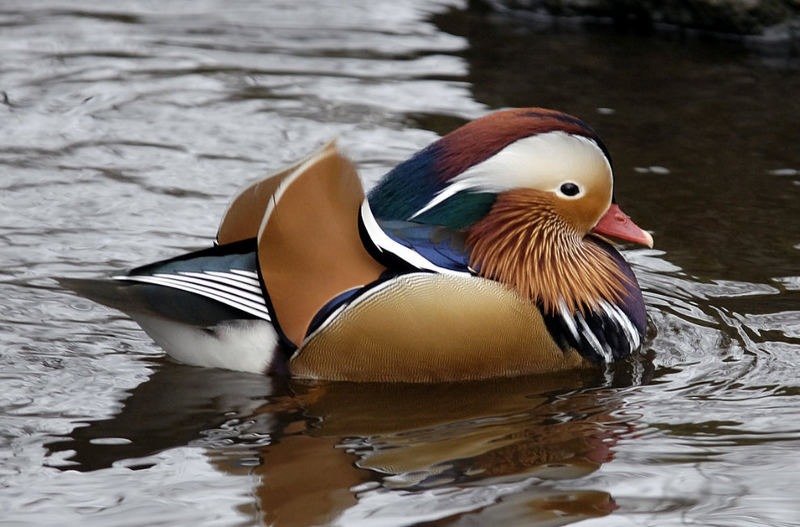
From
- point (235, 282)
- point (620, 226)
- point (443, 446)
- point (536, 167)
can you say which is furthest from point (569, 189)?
point (235, 282)

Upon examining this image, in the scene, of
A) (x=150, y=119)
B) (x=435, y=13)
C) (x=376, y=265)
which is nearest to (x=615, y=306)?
(x=376, y=265)

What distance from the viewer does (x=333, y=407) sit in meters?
4.49

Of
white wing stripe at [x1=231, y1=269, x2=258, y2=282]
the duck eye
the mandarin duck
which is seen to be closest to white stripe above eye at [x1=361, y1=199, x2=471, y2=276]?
the mandarin duck

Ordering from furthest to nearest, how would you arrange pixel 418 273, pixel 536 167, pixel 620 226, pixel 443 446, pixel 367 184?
pixel 367 184
pixel 620 226
pixel 536 167
pixel 418 273
pixel 443 446

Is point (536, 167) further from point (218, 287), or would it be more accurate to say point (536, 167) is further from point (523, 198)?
point (218, 287)

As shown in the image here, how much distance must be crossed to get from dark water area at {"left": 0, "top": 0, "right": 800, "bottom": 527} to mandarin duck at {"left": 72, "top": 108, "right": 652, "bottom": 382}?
0.13 meters

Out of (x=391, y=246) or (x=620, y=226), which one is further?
(x=620, y=226)

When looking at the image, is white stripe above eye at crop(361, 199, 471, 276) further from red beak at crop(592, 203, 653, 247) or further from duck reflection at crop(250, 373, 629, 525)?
red beak at crop(592, 203, 653, 247)

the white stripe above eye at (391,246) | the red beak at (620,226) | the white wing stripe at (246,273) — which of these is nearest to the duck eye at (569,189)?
the red beak at (620,226)

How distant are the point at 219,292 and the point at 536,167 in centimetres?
118

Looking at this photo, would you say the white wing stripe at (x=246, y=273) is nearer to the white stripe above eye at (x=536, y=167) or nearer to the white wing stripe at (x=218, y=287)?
the white wing stripe at (x=218, y=287)

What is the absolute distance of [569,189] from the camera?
476 centimetres

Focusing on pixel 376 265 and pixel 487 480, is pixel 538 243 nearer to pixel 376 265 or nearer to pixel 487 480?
pixel 376 265

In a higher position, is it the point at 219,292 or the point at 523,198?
the point at 523,198
